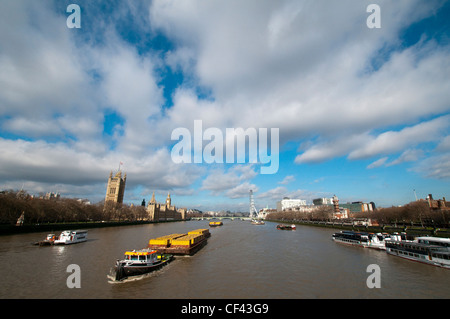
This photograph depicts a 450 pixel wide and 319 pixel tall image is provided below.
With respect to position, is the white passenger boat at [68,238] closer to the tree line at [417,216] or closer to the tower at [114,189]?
the tree line at [417,216]

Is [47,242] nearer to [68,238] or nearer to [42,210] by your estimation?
[68,238]

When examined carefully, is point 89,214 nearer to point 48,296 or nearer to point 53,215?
point 53,215

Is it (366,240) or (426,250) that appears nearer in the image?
(426,250)

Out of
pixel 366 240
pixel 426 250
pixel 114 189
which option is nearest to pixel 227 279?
pixel 426 250

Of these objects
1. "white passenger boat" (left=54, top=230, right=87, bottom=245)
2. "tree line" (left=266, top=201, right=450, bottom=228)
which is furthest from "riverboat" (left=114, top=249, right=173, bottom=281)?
"tree line" (left=266, top=201, right=450, bottom=228)

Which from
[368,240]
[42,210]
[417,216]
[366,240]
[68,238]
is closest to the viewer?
[68,238]

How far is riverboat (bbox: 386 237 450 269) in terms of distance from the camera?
2573 centimetres

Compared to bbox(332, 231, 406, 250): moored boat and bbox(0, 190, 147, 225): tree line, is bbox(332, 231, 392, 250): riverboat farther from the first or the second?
bbox(0, 190, 147, 225): tree line

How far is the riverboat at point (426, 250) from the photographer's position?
2573 centimetres

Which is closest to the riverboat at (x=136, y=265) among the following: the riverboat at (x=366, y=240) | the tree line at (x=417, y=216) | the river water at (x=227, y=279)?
the river water at (x=227, y=279)

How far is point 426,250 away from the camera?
92.7ft

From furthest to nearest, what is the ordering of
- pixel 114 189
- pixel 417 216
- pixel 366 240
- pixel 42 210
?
pixel 114 189 < pixel 417 216 < pixel 42 210 < pixel 366 240
